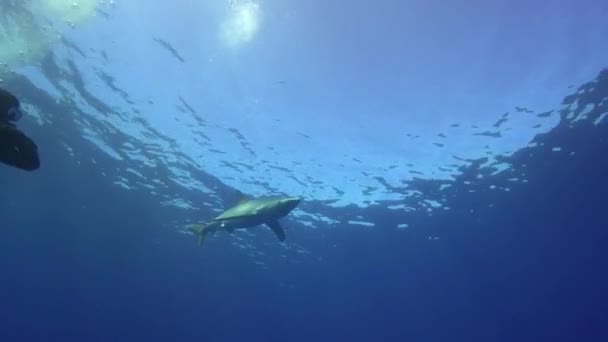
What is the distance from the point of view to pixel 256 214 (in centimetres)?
796

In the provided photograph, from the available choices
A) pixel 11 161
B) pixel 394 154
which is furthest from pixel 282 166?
→ pixel 11 161

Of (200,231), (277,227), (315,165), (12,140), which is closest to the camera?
(12,140)

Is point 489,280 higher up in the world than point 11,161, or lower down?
higher up

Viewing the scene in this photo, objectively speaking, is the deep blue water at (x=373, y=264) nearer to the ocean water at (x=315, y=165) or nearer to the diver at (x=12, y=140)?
the ocean water at (x=315, y=165)

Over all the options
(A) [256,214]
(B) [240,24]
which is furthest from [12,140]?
(B) [240,24]

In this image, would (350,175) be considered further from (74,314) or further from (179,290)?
(74,314)

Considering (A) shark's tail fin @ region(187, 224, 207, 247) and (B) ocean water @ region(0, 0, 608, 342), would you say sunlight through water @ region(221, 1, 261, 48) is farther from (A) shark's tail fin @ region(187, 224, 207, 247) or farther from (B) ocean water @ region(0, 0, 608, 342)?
(A) shark's tail fin @ region(187, 224, 207, 247)

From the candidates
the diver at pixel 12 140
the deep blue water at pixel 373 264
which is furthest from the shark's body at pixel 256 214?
the deep blue water at pixel 373 264

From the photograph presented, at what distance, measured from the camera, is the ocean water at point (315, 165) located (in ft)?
→ 49.5

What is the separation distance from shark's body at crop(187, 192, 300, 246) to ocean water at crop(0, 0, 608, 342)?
6.89 meters

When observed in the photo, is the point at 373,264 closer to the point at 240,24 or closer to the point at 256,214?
the point at 240,24

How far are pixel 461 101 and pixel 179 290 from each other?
45347mm

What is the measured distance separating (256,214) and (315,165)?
13334mm

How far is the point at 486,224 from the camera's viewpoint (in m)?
26.9
